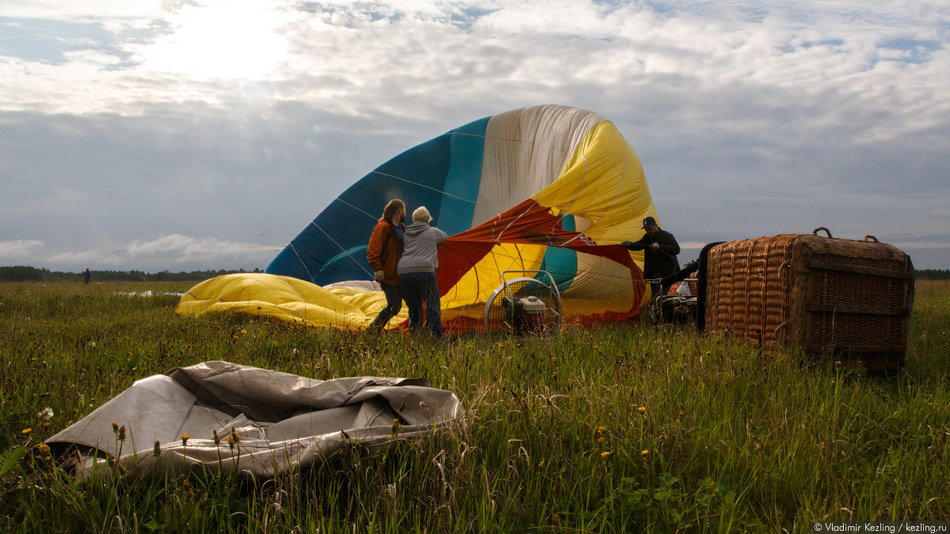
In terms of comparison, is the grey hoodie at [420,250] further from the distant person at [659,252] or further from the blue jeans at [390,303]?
the distant person at [659,252]

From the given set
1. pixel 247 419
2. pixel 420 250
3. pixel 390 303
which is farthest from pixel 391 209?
pixel 247 419

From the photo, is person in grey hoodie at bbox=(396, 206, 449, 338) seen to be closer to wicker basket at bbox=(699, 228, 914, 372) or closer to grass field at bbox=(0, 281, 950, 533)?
grass field at bbox=(0, 281, 950, 533)

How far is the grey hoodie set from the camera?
19.5 feet

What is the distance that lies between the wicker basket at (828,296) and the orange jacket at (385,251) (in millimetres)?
3487

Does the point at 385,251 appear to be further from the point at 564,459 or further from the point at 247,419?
the point at 564,459

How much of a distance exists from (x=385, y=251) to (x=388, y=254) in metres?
0.05

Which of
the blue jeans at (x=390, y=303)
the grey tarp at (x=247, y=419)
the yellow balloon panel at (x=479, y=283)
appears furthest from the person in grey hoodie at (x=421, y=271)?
the grey tarp at (x=247, y=419)

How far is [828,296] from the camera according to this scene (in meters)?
3.84

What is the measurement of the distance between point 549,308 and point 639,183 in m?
3.30

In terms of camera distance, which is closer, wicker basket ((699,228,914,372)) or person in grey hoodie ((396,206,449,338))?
wicker basket ((699,228,914,372))

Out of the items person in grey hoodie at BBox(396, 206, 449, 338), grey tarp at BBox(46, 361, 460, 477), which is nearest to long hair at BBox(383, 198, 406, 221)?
person in grey hoodie at BBox(396, 206, 449, 338)

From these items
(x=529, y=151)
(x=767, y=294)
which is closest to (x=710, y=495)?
(x=767, y=294)

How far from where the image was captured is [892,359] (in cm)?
412

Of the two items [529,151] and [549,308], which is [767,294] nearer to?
[549,308]
